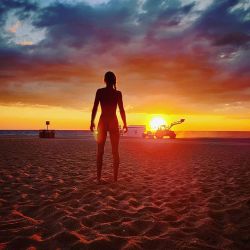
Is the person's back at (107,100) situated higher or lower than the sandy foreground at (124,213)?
higher

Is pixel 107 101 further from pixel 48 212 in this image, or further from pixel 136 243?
pixel 136 243

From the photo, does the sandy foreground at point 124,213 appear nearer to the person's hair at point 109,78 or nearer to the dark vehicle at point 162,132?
the person's hair at point 109,78

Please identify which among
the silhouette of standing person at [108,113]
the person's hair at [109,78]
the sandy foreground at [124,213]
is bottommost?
the sandy foreground at [124,213]

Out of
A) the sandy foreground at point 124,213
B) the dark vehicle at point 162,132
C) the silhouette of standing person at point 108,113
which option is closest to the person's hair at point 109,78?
the silhouette of standing person at point 108,113

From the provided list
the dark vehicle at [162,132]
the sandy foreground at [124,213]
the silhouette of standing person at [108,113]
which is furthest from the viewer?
the dark vehicle at [162,132]

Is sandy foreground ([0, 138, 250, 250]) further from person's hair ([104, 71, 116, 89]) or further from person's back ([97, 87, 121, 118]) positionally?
person's hair ([104, 71, 116, 89])

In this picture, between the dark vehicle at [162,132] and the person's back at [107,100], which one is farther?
the dark vehicle at [162,132]

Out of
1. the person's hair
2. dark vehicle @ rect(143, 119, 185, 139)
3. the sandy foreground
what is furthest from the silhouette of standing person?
dark vehicle @ rect(143, 119, 185, 139)

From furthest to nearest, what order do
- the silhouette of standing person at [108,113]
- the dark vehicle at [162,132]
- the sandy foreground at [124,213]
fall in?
1. the dark vehicle at [162,132]
2. the silhouette of standing person at [108,113]
3. the sandy foreground at [124,213]

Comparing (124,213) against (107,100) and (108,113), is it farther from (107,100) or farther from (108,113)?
(107,100)

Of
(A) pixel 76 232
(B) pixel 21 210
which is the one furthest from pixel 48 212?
(A) pixel 76 232

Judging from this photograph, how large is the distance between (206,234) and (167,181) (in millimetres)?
3438

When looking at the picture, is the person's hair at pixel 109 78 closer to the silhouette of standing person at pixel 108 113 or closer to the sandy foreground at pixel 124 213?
the silhouette of standing person at pixel 108 113

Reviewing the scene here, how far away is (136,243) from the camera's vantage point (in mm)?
2891
